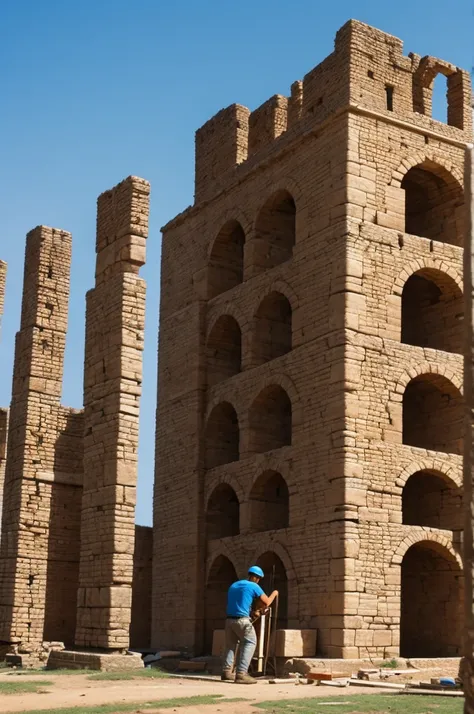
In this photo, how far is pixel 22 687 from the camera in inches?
563

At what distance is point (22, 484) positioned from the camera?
858 inches

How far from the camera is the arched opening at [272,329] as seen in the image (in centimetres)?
2550

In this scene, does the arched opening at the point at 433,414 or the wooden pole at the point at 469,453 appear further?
the arched opening at the point at 433,414

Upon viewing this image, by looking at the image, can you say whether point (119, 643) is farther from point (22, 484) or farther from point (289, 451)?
point (289, 451)

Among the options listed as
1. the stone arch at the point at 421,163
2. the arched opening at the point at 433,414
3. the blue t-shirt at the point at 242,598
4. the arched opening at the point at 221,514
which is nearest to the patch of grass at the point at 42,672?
the blue t-shirt at the point at 242,598

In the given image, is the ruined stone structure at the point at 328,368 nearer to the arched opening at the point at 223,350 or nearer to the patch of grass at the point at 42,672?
the arched opening at the point at 223,350

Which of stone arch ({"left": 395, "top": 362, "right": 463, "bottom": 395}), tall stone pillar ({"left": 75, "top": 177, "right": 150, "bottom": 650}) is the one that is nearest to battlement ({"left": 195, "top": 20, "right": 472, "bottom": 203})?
stone arch ({"left": 395, "top": 362, "right": 463, "bottom": 395})

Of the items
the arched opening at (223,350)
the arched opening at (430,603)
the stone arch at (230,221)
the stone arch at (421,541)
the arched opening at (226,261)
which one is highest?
the stone arch at (230,221)

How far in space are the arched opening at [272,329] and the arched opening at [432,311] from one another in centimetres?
277

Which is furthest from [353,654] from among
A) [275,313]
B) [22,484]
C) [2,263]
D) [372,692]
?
[2,263]

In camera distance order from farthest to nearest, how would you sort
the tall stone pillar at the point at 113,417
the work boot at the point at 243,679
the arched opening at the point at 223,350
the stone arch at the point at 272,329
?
the arched opening at the point at 223,350 → the stone arch at the point at 272,329 → the tall stone pillar at the point at 113,417 → the work boot at the point at 243,679

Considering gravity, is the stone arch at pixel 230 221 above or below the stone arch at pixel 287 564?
above

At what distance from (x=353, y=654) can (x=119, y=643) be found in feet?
15.3

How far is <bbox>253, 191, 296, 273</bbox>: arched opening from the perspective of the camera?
26125mm
